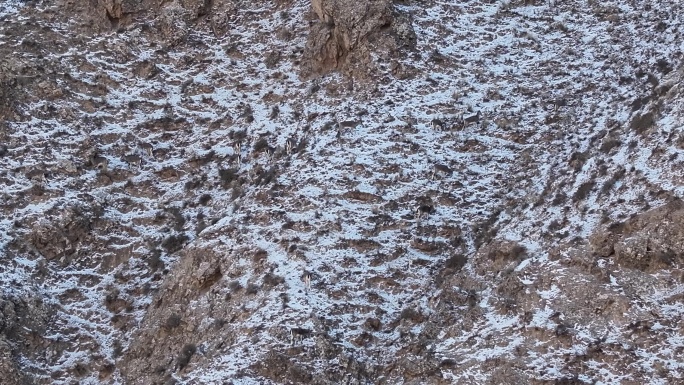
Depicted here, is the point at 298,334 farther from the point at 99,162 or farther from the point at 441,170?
the point at 99,162

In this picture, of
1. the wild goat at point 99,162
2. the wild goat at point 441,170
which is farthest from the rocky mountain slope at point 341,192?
the wild goat at point 99,162

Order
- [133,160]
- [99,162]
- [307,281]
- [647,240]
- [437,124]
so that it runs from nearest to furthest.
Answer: [647,240], [307,281], [437,124], [99,162], [133,160]

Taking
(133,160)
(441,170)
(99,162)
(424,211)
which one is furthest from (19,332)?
(441,170)

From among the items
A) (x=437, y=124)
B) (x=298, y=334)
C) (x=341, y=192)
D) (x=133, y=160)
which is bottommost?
(x=298, y=334)

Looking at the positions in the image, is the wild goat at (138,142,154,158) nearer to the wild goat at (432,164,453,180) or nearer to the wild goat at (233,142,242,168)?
the wild goat at (233,142,242,168)

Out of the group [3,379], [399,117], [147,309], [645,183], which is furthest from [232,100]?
[645,183]

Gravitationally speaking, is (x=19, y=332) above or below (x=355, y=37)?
below
